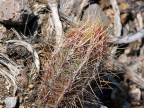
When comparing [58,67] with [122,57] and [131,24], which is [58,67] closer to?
[122,57]

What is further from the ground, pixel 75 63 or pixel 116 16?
pixel 116 16

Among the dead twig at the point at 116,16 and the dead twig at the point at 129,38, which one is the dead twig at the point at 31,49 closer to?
the dead twig at the point at 129,38

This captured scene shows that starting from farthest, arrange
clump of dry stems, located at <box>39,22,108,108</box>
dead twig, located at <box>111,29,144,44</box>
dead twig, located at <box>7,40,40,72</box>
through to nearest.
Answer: dead twig, located at <box>111,29,144,44</box> < dead twig, located at <box>7,40,40,72</box> < clump of dry stems, located at <box>39,22,108,108</box>

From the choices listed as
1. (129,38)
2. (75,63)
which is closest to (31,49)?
(75,63)

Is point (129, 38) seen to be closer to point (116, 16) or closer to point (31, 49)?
point (116, 16)

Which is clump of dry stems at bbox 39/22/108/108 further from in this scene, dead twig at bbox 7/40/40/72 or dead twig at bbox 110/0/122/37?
dead twig at bbox 110/0/122/37

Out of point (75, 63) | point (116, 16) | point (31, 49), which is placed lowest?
point (75, 63)

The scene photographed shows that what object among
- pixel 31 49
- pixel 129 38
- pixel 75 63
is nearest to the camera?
pixel 75 63

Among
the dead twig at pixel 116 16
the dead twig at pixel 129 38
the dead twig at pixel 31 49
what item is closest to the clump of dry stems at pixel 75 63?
the dead twig at pixel 31 49

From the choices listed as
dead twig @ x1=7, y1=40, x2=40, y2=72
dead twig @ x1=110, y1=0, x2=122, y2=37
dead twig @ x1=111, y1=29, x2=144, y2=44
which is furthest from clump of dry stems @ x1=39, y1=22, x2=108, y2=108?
dead twig @ x1=110, y1=0, x2=122, y2=37
